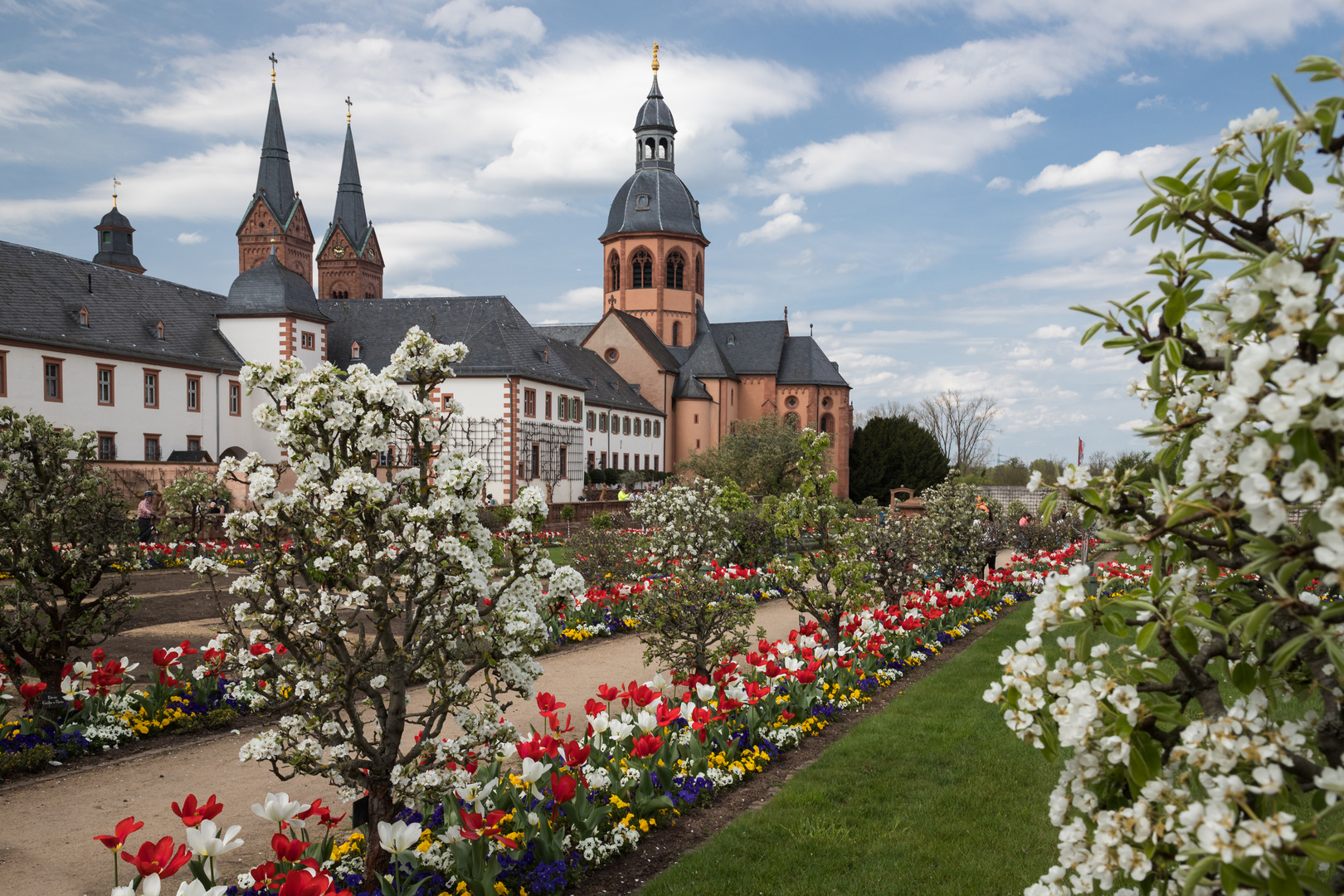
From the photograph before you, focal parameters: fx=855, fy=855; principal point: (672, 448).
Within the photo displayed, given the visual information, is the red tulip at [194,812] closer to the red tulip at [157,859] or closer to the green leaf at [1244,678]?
the red tulip at [157,859]

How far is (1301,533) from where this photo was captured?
182 cm

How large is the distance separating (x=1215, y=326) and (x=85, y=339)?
37.1 meters

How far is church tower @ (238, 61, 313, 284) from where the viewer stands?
59.6 meters

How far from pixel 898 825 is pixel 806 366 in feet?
191

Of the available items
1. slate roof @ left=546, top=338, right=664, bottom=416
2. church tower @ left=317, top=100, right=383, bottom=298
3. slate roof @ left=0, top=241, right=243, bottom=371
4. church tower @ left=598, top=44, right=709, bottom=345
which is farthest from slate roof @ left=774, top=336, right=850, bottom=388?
slate roof @ left=0, top=241, right=243, bottom=371

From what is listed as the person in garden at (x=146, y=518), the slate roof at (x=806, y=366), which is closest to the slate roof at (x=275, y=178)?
the slate roof at (x=806, y=366)

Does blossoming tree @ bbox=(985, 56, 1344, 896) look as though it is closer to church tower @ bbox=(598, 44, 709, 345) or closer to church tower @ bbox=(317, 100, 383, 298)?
church tower @ bbox=(598, 44, 709, 345)

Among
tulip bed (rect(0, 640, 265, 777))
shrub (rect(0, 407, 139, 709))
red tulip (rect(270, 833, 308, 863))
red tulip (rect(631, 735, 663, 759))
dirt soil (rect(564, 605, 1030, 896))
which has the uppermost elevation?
shrub (rect(0, 407, 139, 709))

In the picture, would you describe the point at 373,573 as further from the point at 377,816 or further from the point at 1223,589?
the point at 1223,589

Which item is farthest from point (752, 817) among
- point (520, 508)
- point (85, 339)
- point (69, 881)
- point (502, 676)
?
point (85, 339)

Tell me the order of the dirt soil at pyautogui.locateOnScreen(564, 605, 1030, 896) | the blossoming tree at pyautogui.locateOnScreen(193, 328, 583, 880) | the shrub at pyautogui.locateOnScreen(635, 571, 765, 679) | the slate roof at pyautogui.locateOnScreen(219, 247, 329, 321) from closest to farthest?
the blossoming tree at pyautogui.locateOnScreen(193, 328, 583, 880), the dirt soil at pyautogui.locateOnScreen(564, 605, 1030, 896), the shrub at pyautogui.locateOnScreen(635, 571, 765, 679), the slate roof at pyautogui.locateOnScreen(219, 247, 329, 321)

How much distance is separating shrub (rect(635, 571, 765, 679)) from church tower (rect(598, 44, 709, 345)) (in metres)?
54.7

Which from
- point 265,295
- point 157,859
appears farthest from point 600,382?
point 157,859

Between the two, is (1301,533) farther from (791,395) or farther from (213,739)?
(791,395)
